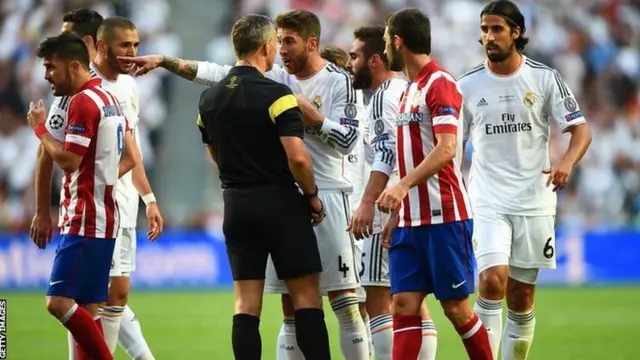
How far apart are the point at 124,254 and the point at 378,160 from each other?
2.39m

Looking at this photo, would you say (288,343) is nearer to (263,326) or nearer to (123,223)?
(123,223)

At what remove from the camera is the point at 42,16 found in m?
22.8

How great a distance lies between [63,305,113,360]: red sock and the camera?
8.14 meters

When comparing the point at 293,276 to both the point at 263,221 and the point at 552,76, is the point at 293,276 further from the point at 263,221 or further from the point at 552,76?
the point at 552,76

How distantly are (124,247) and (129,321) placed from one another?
607 millimetres

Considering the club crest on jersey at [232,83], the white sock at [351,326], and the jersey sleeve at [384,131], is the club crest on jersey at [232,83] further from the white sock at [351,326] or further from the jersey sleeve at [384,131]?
the white sock at [351,326]

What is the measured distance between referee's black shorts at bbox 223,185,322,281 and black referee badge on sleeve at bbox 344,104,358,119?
853 millimetres

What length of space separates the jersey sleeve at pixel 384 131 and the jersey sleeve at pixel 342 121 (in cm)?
18

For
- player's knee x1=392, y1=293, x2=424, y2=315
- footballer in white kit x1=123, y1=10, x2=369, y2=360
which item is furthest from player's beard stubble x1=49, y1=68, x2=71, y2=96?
player's knee x1=392, y1=293, x2=424, y2=315

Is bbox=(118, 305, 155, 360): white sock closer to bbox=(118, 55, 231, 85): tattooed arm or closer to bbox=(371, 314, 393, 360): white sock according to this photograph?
bbox=(371, 314, 393, 360): white sock

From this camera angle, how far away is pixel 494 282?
8.89 m

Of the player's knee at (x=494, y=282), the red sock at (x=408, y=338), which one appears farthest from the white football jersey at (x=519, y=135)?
the red sock at (x=408, y=338)

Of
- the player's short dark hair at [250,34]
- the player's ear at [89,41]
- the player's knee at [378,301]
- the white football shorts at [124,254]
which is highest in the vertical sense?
the player's ear at [89,41]

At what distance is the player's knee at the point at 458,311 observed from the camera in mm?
7934
